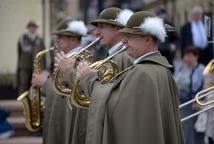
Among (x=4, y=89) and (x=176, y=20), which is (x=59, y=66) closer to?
(x=4, y=89)

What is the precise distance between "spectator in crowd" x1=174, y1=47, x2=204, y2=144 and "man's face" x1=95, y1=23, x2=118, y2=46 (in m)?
3.49

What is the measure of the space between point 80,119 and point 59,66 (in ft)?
2.22

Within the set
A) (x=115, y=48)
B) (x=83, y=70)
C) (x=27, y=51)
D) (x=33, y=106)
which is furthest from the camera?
(x=27, y=51)

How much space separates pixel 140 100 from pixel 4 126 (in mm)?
6151

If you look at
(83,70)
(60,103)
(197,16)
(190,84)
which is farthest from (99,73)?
(197,16)

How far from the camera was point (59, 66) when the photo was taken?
22.4 feet

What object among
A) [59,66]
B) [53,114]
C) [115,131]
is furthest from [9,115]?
[115,131]

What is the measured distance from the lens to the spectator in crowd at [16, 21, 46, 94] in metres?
13.2

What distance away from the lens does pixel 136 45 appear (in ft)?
18.9

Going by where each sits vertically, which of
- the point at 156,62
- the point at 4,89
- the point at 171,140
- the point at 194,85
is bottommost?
the point at 4,89

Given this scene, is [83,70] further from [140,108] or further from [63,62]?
[140,108]

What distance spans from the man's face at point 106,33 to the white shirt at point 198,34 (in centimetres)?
544

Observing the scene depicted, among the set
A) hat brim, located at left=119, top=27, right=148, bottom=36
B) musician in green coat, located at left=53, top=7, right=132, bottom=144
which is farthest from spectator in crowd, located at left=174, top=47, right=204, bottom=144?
hat brim, located at left=119, top=27, right=148, bottom=36

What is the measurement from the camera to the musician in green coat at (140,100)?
218 inches
